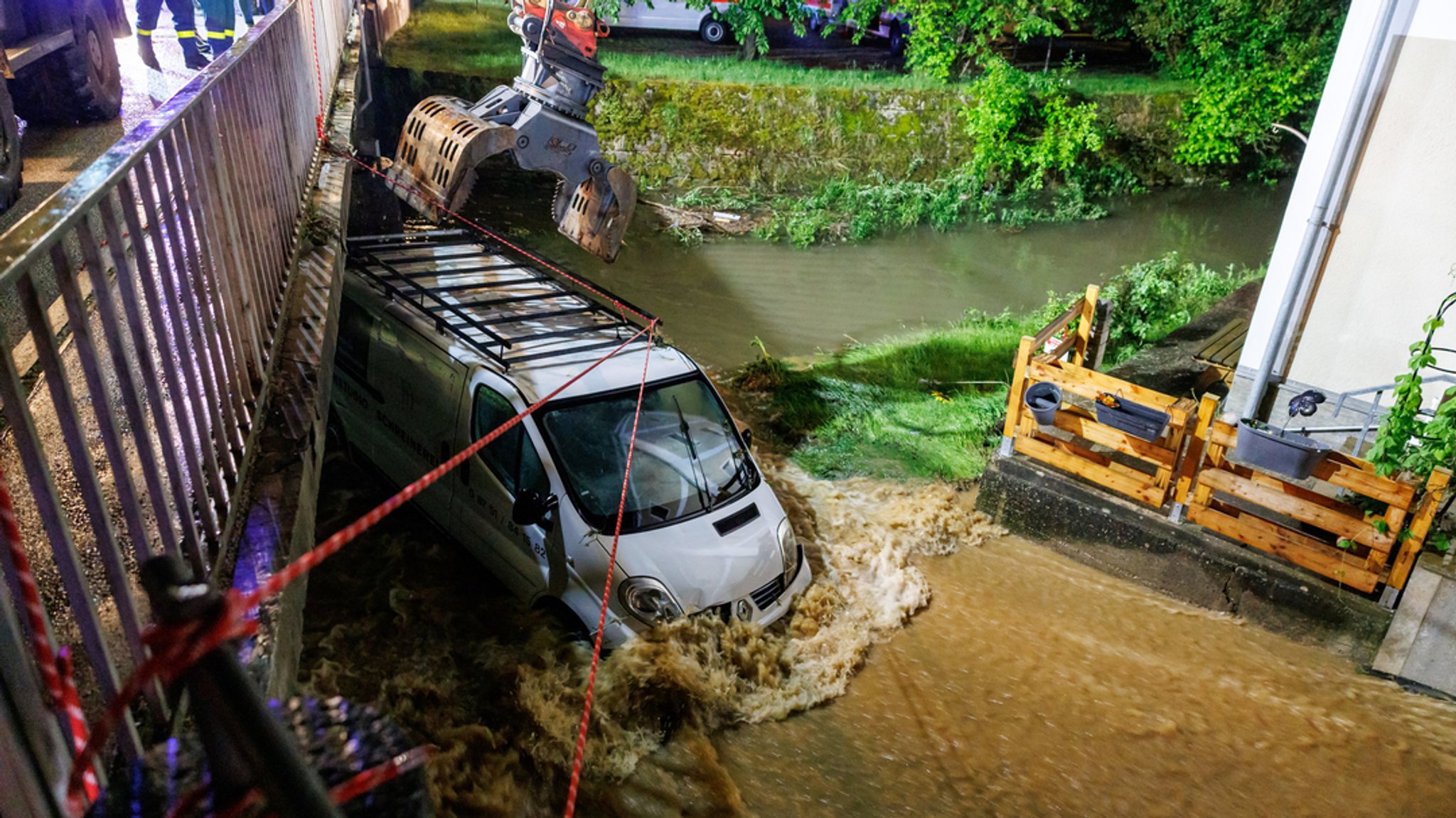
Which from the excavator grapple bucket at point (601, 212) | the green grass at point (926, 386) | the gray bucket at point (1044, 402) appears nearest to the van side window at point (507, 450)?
the excavator grapple bucket at point (601, 212)

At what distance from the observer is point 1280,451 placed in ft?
20.0

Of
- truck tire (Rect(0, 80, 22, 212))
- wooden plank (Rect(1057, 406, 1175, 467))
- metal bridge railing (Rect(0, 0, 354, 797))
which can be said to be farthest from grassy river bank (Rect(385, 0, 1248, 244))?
metal bridge railing (Rect(0, 0, 354, 797))

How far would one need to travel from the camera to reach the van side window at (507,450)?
239 inches

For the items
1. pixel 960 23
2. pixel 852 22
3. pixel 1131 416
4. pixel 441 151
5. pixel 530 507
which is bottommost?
pixel 530 507

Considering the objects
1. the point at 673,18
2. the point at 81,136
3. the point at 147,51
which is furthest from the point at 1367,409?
the point at 673,18

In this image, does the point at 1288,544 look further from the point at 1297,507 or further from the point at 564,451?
the point at 564,451

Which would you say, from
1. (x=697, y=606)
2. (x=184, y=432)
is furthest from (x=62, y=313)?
(x=697, y=606)

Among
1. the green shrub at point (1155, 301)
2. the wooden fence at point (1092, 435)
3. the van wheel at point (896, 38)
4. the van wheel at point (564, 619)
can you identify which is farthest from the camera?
the van wheel at point (896, 38)

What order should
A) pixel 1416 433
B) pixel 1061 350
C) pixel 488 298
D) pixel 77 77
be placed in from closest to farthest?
pixel 1416 433 < pixel 77 77 < pixel 488 298 < pixel 1061 350

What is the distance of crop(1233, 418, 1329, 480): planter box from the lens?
602cm

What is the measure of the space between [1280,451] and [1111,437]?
1243 mm

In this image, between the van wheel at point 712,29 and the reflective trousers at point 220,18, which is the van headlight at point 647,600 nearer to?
the reflective trousers at point 220,18

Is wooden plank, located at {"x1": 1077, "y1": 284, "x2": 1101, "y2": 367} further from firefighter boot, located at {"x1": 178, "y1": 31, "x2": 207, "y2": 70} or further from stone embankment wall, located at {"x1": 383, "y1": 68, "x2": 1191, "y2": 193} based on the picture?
stone embankment wall, located at {"x1": 383, "y1": 68, "x2": 1191, "y2": 193}

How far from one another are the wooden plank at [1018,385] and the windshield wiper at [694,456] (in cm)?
282
